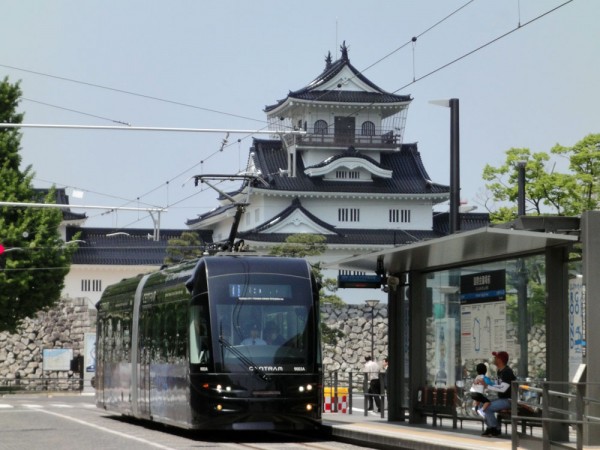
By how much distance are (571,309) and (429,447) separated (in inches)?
107

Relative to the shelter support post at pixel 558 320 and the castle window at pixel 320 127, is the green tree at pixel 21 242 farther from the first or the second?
the shelter support post at pixel 558 320

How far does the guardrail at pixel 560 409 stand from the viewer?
16922 mm

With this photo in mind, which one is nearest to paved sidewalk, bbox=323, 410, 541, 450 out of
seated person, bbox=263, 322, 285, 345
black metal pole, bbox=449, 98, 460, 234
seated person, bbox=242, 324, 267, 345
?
seated person, bbox=263, 322, 285, 345

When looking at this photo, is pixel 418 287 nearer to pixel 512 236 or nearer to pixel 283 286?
pixel 283 286

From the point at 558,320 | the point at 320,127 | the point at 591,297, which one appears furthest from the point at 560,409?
the point at 320,127

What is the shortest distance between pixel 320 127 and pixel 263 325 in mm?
70285

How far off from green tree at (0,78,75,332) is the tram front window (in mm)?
34381

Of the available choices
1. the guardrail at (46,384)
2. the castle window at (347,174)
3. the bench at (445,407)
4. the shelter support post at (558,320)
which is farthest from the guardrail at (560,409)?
the castle window at (347,174)

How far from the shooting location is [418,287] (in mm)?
25000

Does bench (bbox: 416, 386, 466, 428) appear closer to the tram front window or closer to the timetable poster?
the timetable poster

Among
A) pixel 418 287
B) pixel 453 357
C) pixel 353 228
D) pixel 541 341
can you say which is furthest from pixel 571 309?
pixel 353 228

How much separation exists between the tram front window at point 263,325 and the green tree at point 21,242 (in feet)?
113

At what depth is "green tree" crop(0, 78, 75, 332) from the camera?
57.9m

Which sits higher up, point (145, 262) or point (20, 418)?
point (145, 262)
